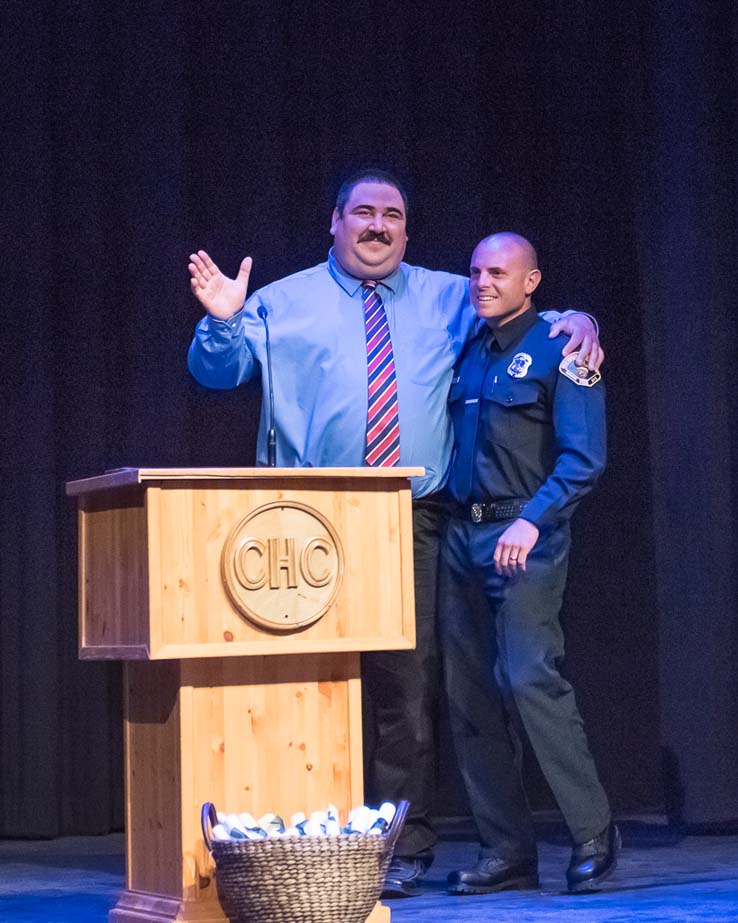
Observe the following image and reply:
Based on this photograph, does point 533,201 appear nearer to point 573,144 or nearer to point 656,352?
point 573,144

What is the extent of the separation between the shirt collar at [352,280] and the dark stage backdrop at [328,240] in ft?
3.61

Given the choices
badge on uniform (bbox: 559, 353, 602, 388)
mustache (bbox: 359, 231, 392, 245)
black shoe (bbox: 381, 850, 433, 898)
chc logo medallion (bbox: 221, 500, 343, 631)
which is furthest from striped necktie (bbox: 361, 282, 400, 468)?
black shoe (bbox: 381, 850, 433, 898)

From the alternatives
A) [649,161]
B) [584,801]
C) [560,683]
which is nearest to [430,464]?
[560,683]

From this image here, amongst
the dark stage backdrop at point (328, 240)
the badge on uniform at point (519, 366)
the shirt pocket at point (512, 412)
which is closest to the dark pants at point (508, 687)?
the shirt pocket at point (512, 412)

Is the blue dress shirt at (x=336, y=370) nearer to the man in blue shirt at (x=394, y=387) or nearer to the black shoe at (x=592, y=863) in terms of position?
the man in blue shirt at (x=394, y=387)

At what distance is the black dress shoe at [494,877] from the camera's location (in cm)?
361

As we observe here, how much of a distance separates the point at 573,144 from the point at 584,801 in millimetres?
2526

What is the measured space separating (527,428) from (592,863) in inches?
41.4

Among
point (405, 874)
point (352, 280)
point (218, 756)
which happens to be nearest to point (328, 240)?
point (352, 280)

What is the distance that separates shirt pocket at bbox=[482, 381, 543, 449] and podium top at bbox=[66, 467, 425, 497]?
630mm

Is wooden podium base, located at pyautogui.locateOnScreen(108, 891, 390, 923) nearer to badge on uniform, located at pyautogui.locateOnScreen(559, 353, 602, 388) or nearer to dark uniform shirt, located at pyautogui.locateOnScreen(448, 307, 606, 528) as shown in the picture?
dark uniform shirt, located at pyautogui.locateOnScreen(448, 307, 606, 528)

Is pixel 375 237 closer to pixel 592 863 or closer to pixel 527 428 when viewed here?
pixel 527 428

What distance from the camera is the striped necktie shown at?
3676mm

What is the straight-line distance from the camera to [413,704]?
379 cm
